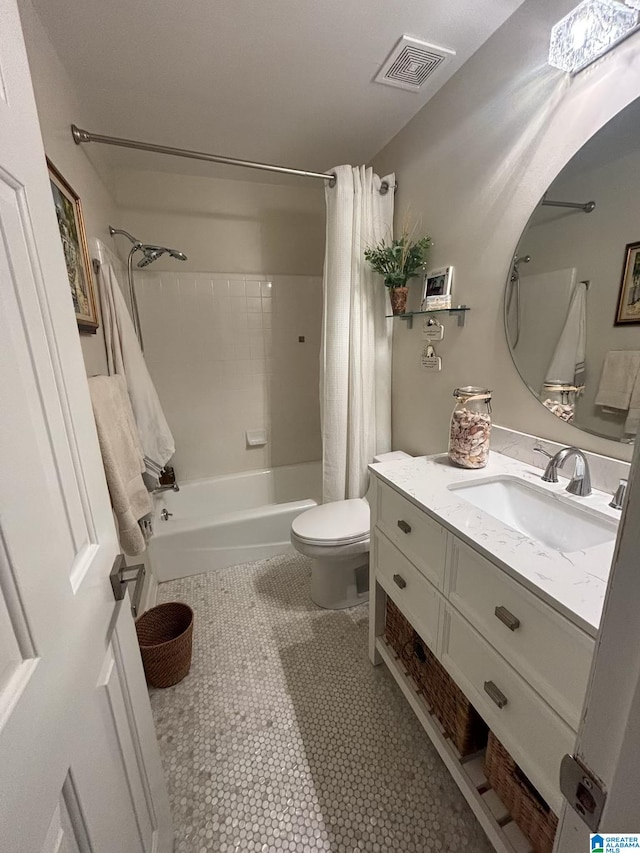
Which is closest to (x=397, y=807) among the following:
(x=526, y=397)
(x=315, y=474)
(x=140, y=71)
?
(x=526, y=397)

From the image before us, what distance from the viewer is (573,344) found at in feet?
3.44

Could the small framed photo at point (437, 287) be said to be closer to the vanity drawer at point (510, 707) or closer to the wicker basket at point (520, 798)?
the vanity drawer at point (510, 707)

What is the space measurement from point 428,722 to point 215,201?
2.87 meters

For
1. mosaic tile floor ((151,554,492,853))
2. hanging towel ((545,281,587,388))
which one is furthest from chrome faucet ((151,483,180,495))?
hanging towel ((545,281,587,388))

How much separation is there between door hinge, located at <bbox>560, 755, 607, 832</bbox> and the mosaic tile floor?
0.97 meters

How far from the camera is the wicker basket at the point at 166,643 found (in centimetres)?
132

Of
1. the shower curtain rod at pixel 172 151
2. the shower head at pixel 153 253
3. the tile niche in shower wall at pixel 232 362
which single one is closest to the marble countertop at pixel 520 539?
the shower curtain rod at pixel 172 151

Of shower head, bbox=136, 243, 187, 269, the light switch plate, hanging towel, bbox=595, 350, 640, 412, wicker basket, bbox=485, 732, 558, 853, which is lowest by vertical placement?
wicker basket, bbox=485, 732, 558, 853

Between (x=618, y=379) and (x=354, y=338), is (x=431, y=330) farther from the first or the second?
(x=618, y=379)

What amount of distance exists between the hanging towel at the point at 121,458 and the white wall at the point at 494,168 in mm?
1339

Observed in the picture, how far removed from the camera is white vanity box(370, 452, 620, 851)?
0.65 metres

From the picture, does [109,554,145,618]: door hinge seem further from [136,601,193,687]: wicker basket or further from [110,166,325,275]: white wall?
[110,166,325,275]: white wall

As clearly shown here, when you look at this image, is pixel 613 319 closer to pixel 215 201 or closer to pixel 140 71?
pixel 140 71

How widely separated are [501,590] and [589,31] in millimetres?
1462
